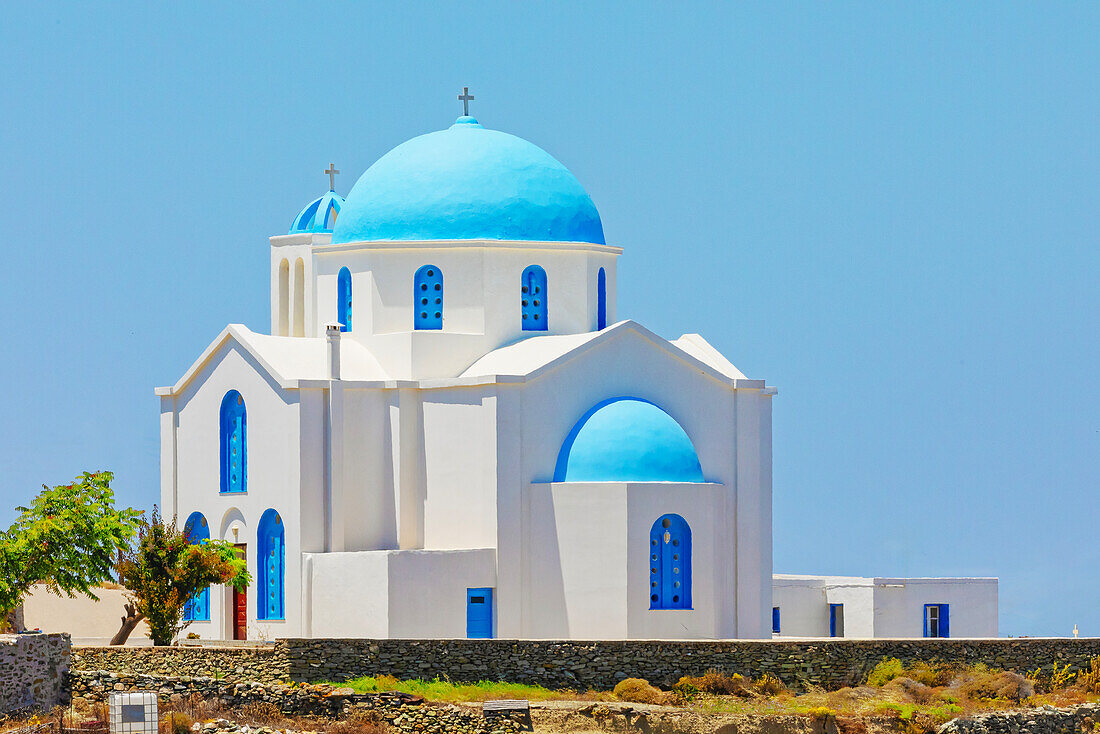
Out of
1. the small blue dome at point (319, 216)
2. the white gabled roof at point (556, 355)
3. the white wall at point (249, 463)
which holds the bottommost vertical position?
the white wall at point (249, 463)

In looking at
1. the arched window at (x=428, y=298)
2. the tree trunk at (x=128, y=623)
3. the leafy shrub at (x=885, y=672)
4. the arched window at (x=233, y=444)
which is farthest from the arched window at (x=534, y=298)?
the leafy shrub at (x=885, y=672)

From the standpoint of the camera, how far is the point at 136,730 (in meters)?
27.1

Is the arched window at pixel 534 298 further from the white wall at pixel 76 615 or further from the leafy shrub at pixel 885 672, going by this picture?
the leafy shrub at pixel 885 672

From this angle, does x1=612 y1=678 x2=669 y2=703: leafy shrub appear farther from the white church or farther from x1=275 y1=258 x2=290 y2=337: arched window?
x1=275 y1=258 x2=290 y2=337: arched window

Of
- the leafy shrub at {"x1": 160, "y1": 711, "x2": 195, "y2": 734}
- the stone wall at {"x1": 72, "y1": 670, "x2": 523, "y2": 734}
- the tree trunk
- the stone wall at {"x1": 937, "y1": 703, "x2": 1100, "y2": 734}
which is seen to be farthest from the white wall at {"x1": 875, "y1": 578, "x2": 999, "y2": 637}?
the leafy shrub at {"x1": 160, "y1": 711, "x2": 195, "y2": 734}

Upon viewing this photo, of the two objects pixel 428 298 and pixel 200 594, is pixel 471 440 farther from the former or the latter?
pixel 200 594

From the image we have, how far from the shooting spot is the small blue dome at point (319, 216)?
41.2m

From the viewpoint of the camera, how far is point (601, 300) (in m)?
39.8

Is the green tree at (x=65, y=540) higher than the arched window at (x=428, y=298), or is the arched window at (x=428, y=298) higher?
the arched window at (x=428, y=298)

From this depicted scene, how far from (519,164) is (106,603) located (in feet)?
38.0

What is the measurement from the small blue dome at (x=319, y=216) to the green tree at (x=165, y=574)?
25.2 ft

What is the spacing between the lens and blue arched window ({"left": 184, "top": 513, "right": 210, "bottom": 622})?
3828 cm

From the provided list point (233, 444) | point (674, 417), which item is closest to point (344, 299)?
point (233, 444)

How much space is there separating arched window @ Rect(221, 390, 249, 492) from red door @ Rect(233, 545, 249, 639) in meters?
1.16
